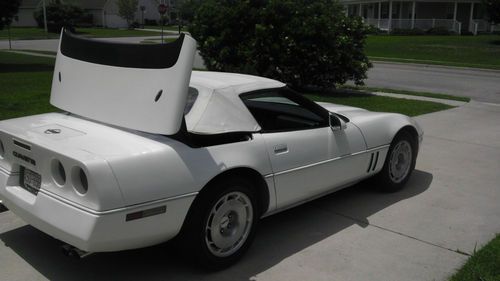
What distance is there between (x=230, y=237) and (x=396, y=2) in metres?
47.6

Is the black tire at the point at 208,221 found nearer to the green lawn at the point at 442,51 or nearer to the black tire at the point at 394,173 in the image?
the black tire at the point at 394,173

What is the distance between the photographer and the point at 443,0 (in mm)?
45969

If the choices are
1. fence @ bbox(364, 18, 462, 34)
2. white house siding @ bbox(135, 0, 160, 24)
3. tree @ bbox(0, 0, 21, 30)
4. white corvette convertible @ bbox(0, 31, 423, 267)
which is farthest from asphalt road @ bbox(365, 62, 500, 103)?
white house siding @ bbox(135, 0, 160, 24)

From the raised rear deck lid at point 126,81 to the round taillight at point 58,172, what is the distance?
51cm

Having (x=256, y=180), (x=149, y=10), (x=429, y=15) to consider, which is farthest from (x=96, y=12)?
(x=256, y=180)

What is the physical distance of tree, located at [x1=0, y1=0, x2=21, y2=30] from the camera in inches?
688

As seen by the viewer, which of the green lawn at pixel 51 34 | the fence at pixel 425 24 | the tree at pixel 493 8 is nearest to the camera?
the tree at pixel 493 8

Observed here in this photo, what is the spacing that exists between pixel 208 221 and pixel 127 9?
220 ft

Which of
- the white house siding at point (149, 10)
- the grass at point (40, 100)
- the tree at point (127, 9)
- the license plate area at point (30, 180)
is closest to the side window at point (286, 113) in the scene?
the license plate area at point (30, 180)

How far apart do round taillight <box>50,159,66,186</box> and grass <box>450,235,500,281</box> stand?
105 inches

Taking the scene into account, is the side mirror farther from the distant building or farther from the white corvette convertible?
the distant building

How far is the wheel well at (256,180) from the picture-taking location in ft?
11.9

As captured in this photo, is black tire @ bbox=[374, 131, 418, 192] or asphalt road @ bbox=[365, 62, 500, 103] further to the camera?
asphalt road @ bbox=[365, 62, 500, 103]

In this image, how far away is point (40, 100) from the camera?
33.1 feet
